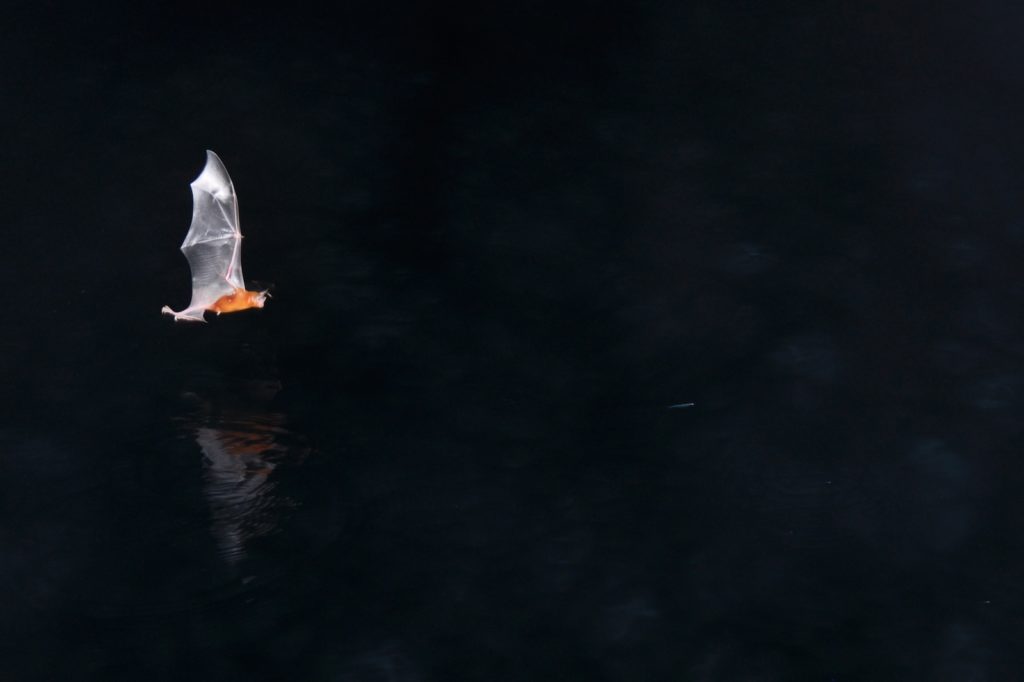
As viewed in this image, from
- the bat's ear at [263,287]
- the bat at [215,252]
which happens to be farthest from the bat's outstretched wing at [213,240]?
the bat's ear at [263,287]

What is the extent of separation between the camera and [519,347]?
11.5 metres

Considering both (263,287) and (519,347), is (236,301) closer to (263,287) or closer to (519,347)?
(263,287)

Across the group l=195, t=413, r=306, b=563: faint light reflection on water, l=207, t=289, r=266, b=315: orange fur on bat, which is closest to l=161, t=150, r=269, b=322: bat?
l=207, t=289, r=266, b=315: orange fur on bat

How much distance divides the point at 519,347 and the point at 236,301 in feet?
9.74

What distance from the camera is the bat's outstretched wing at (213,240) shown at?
11195mm

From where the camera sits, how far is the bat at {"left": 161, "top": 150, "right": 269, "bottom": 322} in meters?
11.2

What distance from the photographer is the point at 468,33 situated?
1577 cm

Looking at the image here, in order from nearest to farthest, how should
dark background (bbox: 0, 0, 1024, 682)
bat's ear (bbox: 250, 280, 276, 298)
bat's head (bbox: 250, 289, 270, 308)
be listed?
1. dark background (bbox: 0, 0, 1024, 682)
2. bat's head (bbox: 250, 289, 270, 308)
3. bat's ear (bbox: 250, 280, 276, 298)

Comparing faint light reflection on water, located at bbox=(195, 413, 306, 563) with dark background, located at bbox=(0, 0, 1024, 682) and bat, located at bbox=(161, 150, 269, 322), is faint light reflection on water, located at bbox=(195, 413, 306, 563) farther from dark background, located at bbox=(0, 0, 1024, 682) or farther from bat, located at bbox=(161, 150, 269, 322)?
bat, located at bbox=(161, 150, 269, 322)

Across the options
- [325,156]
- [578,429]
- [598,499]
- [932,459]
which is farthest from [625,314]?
[325,156]

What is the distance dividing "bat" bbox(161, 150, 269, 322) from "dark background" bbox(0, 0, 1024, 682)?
39 centimetres

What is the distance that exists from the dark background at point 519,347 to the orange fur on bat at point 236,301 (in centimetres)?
36

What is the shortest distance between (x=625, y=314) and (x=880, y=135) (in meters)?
4.95

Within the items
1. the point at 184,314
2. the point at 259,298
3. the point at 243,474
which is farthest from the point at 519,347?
the point at 184,314
